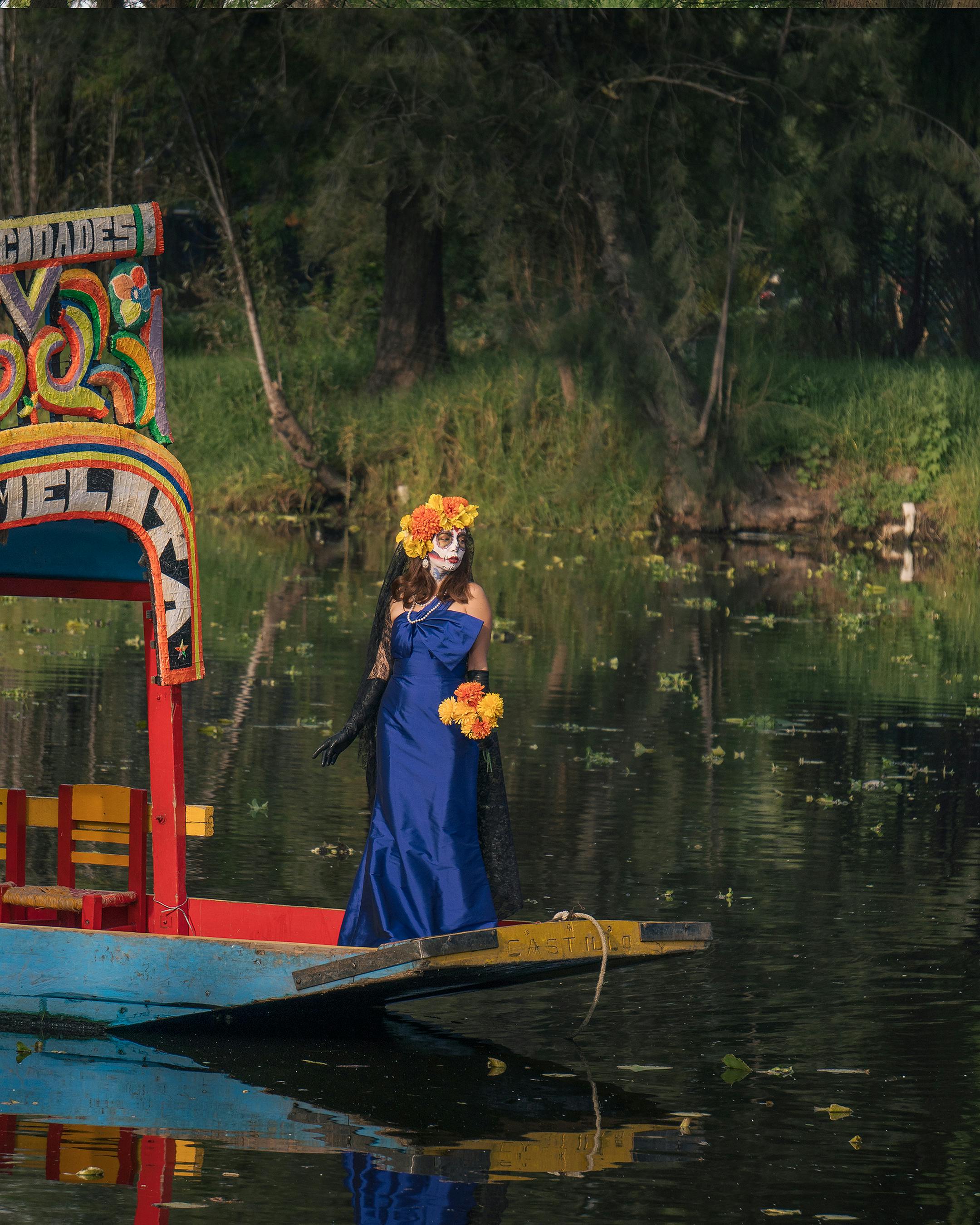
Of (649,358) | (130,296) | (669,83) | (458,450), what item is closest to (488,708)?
(130,296)

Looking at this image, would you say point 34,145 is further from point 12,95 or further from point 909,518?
point 909,518

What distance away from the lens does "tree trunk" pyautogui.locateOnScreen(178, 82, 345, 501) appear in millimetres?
33750

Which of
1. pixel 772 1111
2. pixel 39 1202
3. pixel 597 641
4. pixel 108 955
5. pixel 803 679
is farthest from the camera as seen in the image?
pixel 597 641

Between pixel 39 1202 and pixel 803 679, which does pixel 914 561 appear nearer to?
pixel 803 679

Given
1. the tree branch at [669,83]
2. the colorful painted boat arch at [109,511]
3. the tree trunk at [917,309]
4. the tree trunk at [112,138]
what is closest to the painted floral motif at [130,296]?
the colorful painted boat arch at [109,511]

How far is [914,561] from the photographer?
105ft

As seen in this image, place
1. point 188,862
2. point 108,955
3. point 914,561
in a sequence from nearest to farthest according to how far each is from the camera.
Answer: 1. point 108,955
2. point 188,862
3. point 914,561

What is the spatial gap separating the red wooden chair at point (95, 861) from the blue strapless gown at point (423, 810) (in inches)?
36.2

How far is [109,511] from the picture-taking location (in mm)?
8305

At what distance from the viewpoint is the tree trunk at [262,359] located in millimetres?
33750

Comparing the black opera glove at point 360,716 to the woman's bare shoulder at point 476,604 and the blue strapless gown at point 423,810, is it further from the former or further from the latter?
the woman's bare shoulder at point 476,604

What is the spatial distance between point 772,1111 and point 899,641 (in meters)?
15.2

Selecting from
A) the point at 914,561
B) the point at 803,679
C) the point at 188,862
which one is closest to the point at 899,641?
the point at 803,679

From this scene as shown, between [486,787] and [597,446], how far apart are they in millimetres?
25215
